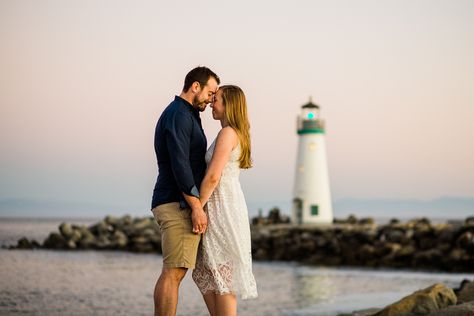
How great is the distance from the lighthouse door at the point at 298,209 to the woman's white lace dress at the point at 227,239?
2527cm

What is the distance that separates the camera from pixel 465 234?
23469 millimetres

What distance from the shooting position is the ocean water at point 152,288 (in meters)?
14.2

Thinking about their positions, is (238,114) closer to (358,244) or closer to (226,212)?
(226,212)

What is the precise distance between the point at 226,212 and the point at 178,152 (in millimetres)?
541

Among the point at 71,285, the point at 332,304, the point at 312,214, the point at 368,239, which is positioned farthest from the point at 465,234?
the point at 71,285

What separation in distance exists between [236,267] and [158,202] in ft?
2.22

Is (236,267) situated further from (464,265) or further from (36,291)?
(464,265)

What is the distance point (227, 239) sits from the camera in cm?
478

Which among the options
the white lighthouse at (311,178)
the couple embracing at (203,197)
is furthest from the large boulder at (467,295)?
the white lighthouse at (311,178)

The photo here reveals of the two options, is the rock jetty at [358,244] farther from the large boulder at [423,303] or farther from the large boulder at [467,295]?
the large boulder at [423,303]

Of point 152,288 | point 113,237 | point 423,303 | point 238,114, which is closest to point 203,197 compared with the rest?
point 238,114

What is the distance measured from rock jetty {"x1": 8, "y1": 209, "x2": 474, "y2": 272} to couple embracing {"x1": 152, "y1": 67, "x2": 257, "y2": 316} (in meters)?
18.2

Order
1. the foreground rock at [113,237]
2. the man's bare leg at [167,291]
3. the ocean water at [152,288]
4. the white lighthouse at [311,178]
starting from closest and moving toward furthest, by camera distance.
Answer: the man's bare leg at [167,291] < the ocean water at [152,288] < the white lighthouse at [311,178] < the foreground rock at [113,237]

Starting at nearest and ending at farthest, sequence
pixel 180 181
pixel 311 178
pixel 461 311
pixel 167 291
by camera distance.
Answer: pixel 180 181 → pixel 167 291 → pixel 461 311 → pixel 311 178
